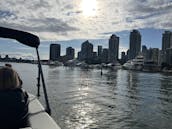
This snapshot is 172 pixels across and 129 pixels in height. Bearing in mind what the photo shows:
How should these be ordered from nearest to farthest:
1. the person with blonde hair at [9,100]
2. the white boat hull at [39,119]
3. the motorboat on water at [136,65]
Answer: the person with blonde hair at [9,100] < the white boat hull at [39,119] < the motorboat on water at [136,65]

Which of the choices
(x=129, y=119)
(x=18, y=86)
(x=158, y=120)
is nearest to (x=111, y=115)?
(x=129, y=119)

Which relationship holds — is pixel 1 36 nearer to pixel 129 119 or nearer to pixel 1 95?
pixel 1 95

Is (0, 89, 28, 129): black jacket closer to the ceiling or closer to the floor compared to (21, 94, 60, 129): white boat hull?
closer to the ceiling

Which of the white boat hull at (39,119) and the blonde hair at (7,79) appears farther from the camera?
the white boat hull at (39,119)

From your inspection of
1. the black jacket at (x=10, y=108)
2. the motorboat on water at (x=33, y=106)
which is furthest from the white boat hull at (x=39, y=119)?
the black jacket at (x=10, y=108)

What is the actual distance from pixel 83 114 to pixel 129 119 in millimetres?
2896

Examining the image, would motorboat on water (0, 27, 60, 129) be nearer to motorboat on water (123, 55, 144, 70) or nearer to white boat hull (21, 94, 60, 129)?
white boat hull (21, 94, 60, 129)

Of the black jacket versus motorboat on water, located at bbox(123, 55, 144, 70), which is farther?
motorboat on water, located at bbox(123, 55, 144, 70)

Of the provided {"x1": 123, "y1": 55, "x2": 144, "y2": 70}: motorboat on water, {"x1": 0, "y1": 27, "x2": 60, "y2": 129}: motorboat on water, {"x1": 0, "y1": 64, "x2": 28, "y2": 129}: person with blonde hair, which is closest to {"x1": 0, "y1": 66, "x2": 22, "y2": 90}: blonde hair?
{"x1": 0, "y1": 64, "x2": 28, "y2": 129}: person with blonde hair

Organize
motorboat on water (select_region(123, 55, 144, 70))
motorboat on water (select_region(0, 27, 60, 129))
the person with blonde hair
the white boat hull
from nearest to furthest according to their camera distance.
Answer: the person with blonde hair, the white boat hull, motorboat on water (select_region(0, 27, 60, 129)), motorboat on water (select_region(123, 55, 144, 70))

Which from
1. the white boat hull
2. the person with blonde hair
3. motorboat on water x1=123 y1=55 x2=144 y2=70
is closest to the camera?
the person with blonde hair

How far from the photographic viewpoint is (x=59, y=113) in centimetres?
1920

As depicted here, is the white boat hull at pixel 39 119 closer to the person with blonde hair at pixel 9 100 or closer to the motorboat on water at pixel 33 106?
the motorboat on water at pixel 33 106

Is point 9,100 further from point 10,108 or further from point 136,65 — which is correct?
point 136,65
